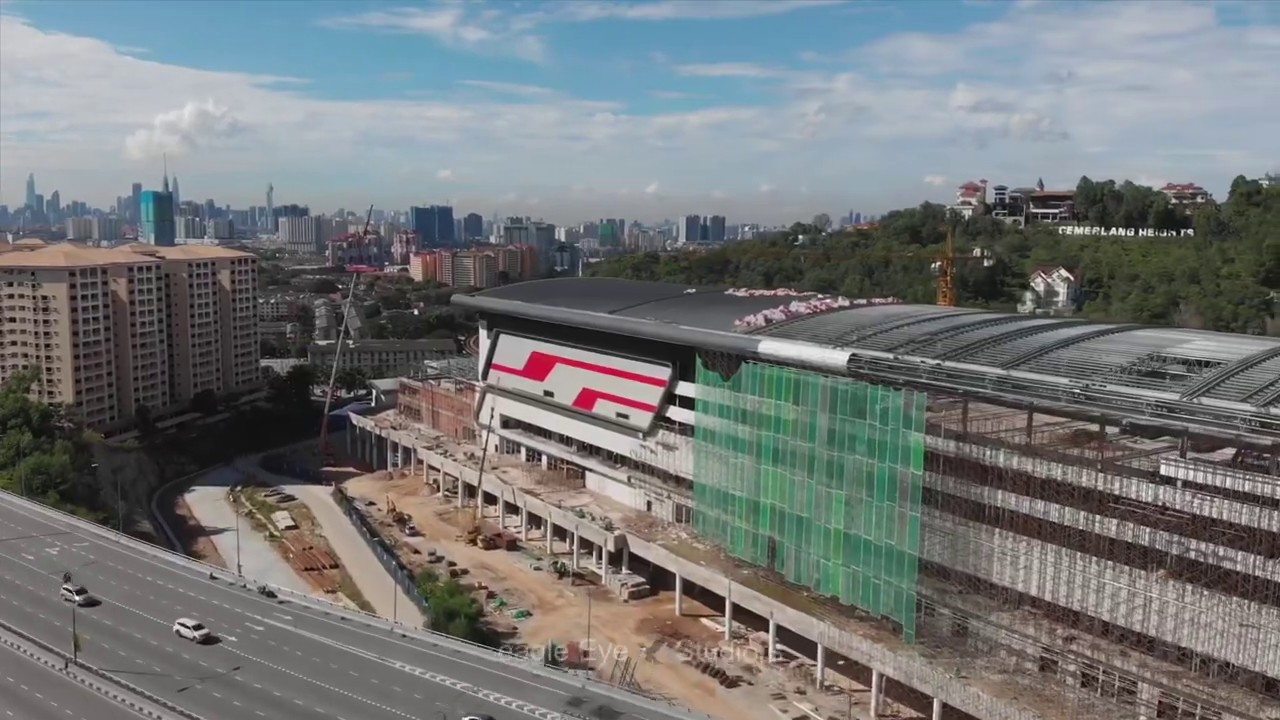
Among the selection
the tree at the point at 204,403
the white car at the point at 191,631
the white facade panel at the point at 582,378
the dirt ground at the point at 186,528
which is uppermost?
the white facade panel at the point at 582,378

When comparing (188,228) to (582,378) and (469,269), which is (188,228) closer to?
(469,269)

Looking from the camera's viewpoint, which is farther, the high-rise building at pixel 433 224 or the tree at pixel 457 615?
the high-rise building at pixel 433 224

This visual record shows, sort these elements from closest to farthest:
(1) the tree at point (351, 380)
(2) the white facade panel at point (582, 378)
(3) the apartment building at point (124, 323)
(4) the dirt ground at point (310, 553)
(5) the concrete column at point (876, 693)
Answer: (5) the concrete column at point (876, 693), (4) the dirt ground at point (310, 553), (2) the white facade panel at point (582, 378), (3) the apartment building at point (124, 323), (1) the tree at point (351, 380)

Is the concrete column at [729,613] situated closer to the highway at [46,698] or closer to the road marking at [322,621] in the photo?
the road marking at [322,621]

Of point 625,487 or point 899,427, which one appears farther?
point 625,487

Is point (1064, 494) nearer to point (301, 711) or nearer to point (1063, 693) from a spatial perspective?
point (1063, 693)

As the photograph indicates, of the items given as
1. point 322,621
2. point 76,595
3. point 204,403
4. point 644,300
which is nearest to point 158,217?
point 204,403

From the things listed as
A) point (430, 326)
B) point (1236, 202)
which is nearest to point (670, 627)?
point (1236, 202)

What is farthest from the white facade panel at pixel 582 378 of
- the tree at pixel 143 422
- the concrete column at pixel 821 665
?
the tree at pixel 143 422
